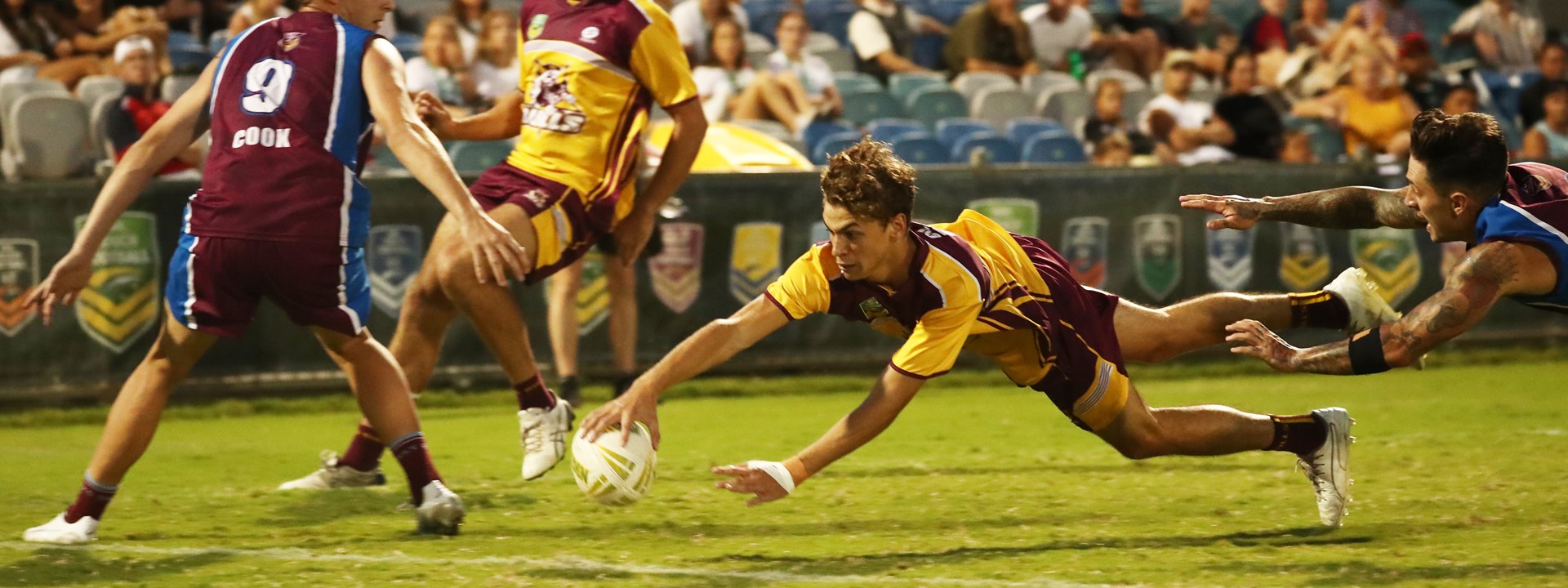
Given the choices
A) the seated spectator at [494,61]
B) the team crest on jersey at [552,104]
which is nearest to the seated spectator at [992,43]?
the seated spectator at [494,61]

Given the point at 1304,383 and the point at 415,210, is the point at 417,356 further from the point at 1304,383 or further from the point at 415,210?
the point at 1304,383

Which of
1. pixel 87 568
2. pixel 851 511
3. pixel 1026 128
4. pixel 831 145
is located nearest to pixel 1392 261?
pixel 1026 128

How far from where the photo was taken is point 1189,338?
19.8ft

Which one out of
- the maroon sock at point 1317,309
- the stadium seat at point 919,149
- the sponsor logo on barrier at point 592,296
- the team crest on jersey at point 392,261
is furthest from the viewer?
the stadium seat at point 919,149

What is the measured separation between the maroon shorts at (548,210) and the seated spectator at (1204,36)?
32.8 ft

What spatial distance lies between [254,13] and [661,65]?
542cm

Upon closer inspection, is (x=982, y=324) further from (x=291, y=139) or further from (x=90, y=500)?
(x=90, y=500)

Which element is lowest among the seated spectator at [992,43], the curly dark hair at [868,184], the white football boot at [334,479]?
the white football boot at [334,479]

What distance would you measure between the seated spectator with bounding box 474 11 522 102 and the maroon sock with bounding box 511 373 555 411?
5393 millimetres

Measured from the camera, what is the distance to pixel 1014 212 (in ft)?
35.5

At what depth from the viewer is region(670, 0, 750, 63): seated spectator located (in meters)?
13.1

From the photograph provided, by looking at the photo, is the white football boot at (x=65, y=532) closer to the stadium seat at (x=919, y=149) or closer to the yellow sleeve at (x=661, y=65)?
the yellow sleeve at (x=661, y=65)

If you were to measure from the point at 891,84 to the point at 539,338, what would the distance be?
513 cm

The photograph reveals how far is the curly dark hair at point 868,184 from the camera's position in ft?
16.0
